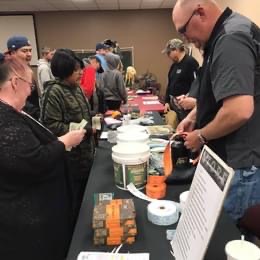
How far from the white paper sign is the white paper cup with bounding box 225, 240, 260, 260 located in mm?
96

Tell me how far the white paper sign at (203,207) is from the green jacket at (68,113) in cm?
145

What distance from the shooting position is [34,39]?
791 centimetres

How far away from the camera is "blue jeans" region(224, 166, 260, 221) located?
130 cm

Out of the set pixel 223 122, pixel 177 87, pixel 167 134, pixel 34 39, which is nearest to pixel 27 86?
pixel 223 122

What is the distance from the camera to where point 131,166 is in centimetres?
136

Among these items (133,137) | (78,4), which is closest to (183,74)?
(133,137)

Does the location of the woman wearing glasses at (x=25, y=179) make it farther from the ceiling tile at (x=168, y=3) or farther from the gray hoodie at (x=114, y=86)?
the ceiling tile at (x=168, y=3)

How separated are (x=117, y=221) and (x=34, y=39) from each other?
779cm

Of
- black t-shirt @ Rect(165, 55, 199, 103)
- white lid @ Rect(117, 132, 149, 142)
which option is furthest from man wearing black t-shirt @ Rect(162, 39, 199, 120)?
white lid @ Rect(117, 132, 149, 142)

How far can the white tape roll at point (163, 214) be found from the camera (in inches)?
43.3

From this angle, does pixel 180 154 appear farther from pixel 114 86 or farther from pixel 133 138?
pixel 114 86

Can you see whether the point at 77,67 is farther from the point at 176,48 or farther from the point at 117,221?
the point at 176,48

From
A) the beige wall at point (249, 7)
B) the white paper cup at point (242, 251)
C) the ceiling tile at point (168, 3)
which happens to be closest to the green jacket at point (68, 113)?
the white paper cup at point (242, 251)

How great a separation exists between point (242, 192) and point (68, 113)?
4.44ft
